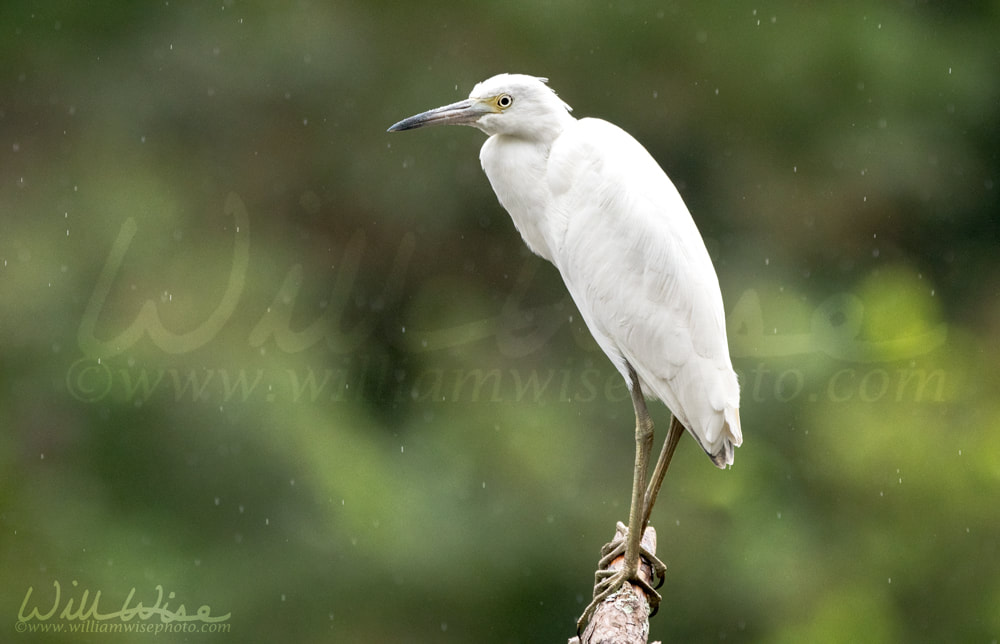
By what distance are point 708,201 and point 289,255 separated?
1584mm

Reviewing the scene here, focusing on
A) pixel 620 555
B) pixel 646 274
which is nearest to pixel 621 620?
pixel 620 555

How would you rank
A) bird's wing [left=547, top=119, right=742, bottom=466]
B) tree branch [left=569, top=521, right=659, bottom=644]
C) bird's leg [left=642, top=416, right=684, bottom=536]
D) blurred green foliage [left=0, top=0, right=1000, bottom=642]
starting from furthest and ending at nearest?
1. blurred green foliage [left=0, top=0, right=1000, bottom=642]
2. bird's leg [left=642, top=416, right=684, bottom=536]
3. bird's wing [left=547, top=119, right=742, bottom=466]
4. tree branch [left=569, top=521, right=659, bottom=644]

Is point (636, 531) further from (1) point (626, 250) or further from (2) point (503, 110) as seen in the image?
(2) point (503, 110)

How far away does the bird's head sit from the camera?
176 centimetres

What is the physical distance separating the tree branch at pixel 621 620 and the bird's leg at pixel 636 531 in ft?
0.05

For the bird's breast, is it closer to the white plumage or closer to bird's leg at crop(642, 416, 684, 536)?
the white plumage

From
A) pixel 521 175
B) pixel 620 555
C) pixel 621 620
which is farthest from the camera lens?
pixel 620 555

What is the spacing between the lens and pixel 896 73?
4.12 meters

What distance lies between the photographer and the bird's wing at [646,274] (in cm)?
176

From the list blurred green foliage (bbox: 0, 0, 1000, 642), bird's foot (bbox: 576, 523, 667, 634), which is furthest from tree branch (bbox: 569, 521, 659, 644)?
blurred green foliage (bbox: 0, 0, 1000, 642)

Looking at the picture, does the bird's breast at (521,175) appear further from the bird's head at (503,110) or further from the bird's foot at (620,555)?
the bird's foot at (620,555)

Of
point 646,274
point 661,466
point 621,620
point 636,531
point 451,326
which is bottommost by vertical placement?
point 621,620

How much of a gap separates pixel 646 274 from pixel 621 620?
0.53 meters

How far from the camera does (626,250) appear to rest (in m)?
1.79
